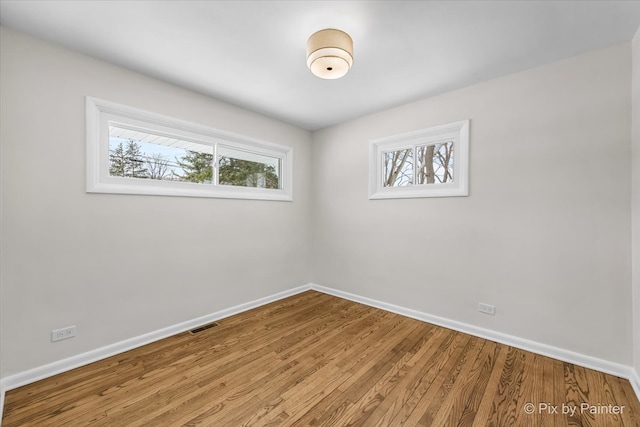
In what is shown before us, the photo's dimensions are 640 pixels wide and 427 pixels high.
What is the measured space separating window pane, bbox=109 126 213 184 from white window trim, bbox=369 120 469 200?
82.4 inches

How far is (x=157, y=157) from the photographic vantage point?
269 centimetres

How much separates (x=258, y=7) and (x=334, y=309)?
314cm

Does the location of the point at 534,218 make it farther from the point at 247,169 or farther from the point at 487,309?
the point at 247,169

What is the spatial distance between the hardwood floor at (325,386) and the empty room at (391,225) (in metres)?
0.02

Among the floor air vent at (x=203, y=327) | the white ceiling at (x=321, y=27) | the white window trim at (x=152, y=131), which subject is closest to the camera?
the white ceiling at (x=321, y=27)

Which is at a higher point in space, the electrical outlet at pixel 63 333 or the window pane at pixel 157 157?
the window pane at pixel 157 157

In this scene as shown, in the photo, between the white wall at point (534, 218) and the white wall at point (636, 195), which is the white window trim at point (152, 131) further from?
the white wall at point (636, 195)

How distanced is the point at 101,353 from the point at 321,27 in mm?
3175

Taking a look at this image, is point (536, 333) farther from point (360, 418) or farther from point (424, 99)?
point (424, 99)

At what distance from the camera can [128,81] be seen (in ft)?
7.87

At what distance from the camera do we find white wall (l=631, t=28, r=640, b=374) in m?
1.86

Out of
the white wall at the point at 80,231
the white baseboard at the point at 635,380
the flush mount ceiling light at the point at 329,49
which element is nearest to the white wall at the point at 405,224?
the white wall at the point at 80,231

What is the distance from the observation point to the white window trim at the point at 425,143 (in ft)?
9.00

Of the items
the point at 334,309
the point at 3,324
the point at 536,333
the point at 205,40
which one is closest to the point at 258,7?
the point at 205,40
